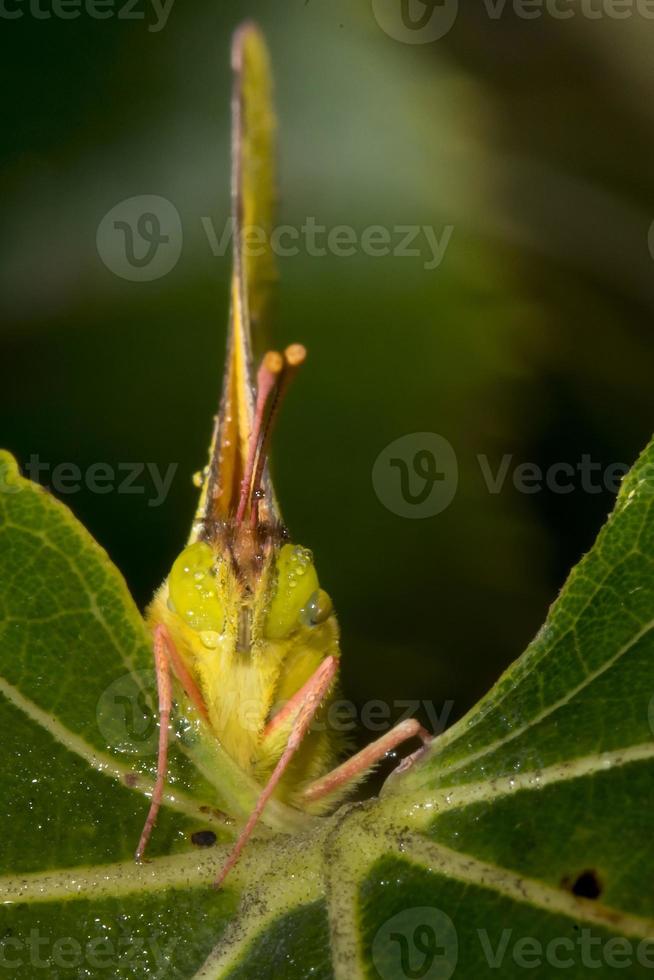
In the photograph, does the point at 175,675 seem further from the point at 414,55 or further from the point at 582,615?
the point at 414,55

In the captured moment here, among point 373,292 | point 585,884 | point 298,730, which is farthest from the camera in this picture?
point 373,292

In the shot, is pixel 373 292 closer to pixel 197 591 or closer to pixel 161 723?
pixel 197 591

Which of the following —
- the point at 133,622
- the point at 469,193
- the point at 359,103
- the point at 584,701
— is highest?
the point at 359,103

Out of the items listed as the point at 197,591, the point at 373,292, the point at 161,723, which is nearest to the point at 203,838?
the point at 161,723

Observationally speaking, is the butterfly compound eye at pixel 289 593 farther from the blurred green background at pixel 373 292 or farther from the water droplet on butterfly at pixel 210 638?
the blurred green background at pixel 373 292

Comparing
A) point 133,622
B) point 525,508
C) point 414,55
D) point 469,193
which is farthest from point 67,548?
point 414,55

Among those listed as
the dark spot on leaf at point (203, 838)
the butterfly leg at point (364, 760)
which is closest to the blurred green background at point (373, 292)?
the butterfly leg at point (364, 760)

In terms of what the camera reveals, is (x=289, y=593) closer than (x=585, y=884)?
No
